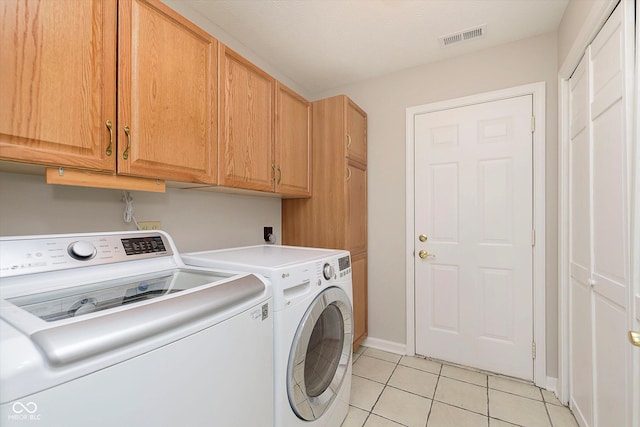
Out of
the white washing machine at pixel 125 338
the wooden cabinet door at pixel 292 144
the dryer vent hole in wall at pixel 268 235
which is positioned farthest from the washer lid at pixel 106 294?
the dryer vent hole in wall at pixel 268 235

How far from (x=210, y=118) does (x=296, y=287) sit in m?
0.94

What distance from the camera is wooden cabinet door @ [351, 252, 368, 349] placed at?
7.48 feet

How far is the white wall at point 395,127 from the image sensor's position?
206 centimetres

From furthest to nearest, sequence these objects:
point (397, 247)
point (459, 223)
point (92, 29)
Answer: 1. point (397, 247)
2. point (459, 223)
3. point (92, 29)

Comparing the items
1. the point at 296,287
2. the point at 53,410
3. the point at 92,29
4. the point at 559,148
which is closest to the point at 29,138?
the point at 92,29

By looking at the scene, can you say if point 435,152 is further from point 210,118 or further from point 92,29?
point 92,29

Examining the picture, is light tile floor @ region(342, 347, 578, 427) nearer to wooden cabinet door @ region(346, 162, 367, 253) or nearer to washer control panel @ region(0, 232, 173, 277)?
wooden cabinet door @ region(346, 162, 367, 253)

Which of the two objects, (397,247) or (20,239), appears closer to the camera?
(20,239)

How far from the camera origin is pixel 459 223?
2188 millimetres

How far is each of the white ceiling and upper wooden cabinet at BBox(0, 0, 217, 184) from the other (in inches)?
23.7

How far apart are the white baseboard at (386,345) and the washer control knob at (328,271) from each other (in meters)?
1.38

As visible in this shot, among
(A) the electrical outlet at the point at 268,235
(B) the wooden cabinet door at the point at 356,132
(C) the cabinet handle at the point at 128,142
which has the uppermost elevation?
(B) the wooden cabinet door at the point at 356,132

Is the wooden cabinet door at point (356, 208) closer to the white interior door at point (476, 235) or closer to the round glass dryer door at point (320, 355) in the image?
the white interior door at point (476, 235)

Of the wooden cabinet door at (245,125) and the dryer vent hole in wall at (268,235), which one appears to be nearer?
the wooden cabinet door at (245,125)
